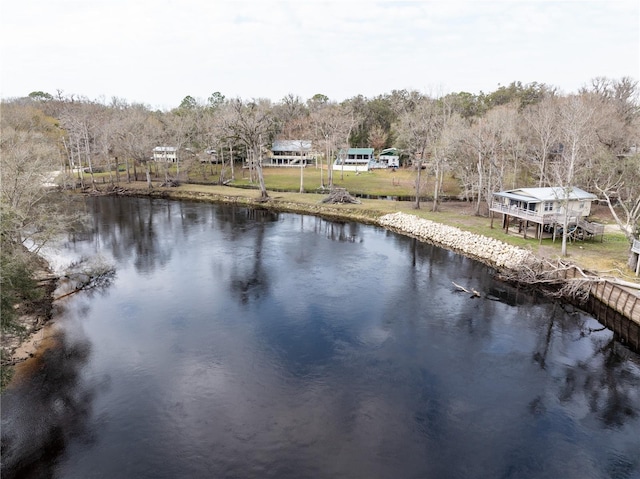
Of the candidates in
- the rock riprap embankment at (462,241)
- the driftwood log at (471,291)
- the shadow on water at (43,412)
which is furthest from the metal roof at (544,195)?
the shadow on water at (43,412)

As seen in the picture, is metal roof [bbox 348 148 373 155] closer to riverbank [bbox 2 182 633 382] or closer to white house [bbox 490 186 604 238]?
riverbank [bbox 2 182 633 382]

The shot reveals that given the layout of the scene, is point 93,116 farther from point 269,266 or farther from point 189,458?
point 189,458

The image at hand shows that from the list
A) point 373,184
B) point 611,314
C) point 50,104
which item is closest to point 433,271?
point 611,314

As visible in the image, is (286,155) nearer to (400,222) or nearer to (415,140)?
(415,140)

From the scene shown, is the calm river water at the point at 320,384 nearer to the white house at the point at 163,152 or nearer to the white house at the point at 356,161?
the white house at the point at 163,152

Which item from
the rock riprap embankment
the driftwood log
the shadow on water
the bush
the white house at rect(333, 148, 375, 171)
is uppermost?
the white house at rect(333, 148, 375, 171)

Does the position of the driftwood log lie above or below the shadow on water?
above

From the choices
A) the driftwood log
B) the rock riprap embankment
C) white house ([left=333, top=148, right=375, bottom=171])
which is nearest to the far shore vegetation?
the rock riprap embankment
